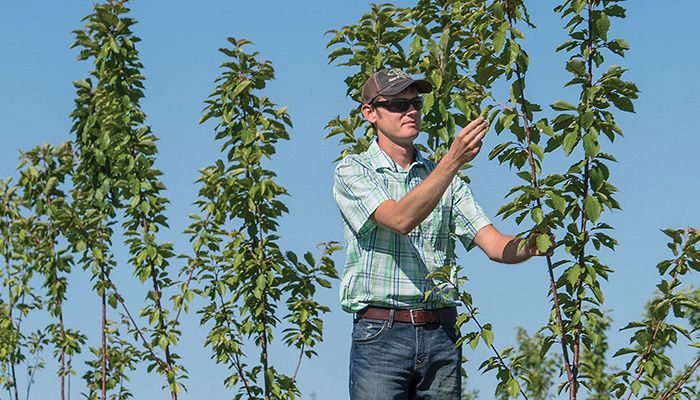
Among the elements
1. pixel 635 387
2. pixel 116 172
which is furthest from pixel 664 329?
pixel 116 172

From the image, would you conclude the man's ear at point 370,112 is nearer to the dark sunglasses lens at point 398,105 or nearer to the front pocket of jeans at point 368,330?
the dark sunglasses lens at point 398,105

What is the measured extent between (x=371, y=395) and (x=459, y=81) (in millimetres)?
1613

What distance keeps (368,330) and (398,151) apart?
0.70 meters

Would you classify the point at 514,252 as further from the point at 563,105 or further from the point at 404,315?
the point at 563,105

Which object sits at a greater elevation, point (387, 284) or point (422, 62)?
point (422, 62)

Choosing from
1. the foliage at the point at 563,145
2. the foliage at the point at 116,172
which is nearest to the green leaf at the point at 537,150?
the foliage at the point at 563,145

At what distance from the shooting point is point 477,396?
13789 millimetres

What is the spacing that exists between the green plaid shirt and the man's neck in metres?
0.02

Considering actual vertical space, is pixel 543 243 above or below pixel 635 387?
above

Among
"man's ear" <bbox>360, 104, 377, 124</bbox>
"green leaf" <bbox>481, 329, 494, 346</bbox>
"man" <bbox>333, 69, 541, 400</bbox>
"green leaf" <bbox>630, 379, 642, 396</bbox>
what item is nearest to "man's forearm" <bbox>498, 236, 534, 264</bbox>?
"man" <bbox>333, 69, 541, 400</bbox>

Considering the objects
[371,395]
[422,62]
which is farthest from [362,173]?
[422,62]

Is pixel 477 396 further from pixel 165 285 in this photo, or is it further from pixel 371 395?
pixel 371 395

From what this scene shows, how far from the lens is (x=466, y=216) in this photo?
Result: 413 cm

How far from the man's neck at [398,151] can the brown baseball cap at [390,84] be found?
0.18 meters
